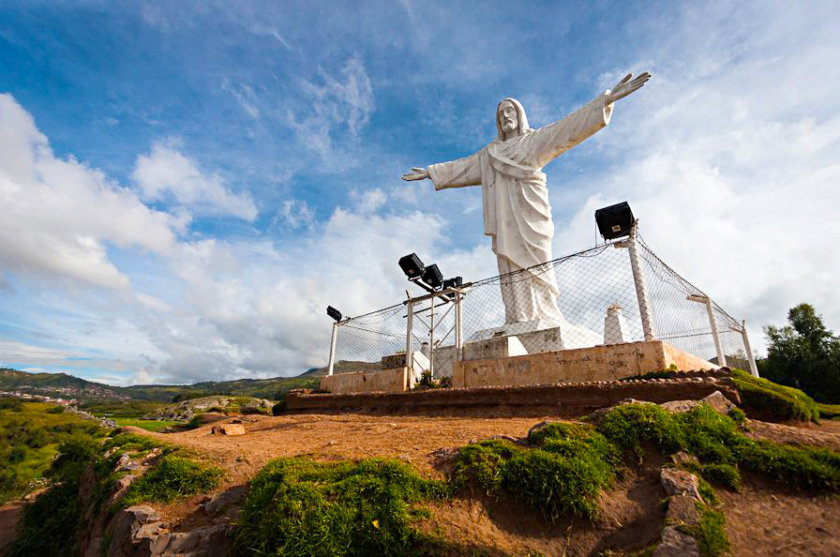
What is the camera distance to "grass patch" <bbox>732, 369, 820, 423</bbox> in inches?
168

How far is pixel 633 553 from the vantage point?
2234mm

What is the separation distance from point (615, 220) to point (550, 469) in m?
4.63

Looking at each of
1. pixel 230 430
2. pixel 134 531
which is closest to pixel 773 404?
pixel 134 531

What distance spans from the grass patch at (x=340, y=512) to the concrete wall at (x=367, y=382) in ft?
17.7

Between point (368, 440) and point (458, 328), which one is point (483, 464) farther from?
point (458, 328)

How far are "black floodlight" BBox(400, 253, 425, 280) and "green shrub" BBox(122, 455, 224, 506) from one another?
5.35m

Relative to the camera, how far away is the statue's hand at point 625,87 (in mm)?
9117

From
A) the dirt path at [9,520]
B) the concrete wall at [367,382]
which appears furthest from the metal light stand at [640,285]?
the dirt path at [9,520]

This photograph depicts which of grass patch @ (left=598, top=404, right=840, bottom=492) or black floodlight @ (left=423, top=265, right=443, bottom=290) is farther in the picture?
black floodlight @ (left=423, top=265, right=443, bottom=290)

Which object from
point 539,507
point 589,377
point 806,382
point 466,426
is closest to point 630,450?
point 539,507

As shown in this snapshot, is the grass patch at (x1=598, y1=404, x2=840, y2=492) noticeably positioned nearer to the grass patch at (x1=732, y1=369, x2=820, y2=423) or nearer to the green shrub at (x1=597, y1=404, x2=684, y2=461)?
the green shrub at (x1=597, y1=404, x2=684, y2=461)

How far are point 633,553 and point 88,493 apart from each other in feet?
25.6

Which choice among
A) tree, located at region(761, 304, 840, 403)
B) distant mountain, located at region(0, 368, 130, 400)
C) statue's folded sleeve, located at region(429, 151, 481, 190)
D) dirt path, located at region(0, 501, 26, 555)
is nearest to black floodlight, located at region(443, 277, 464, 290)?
statue's folded sleeve, located at region(429, 151, 481, 190)

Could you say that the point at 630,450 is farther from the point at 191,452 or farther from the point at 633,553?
the point at 191,452
